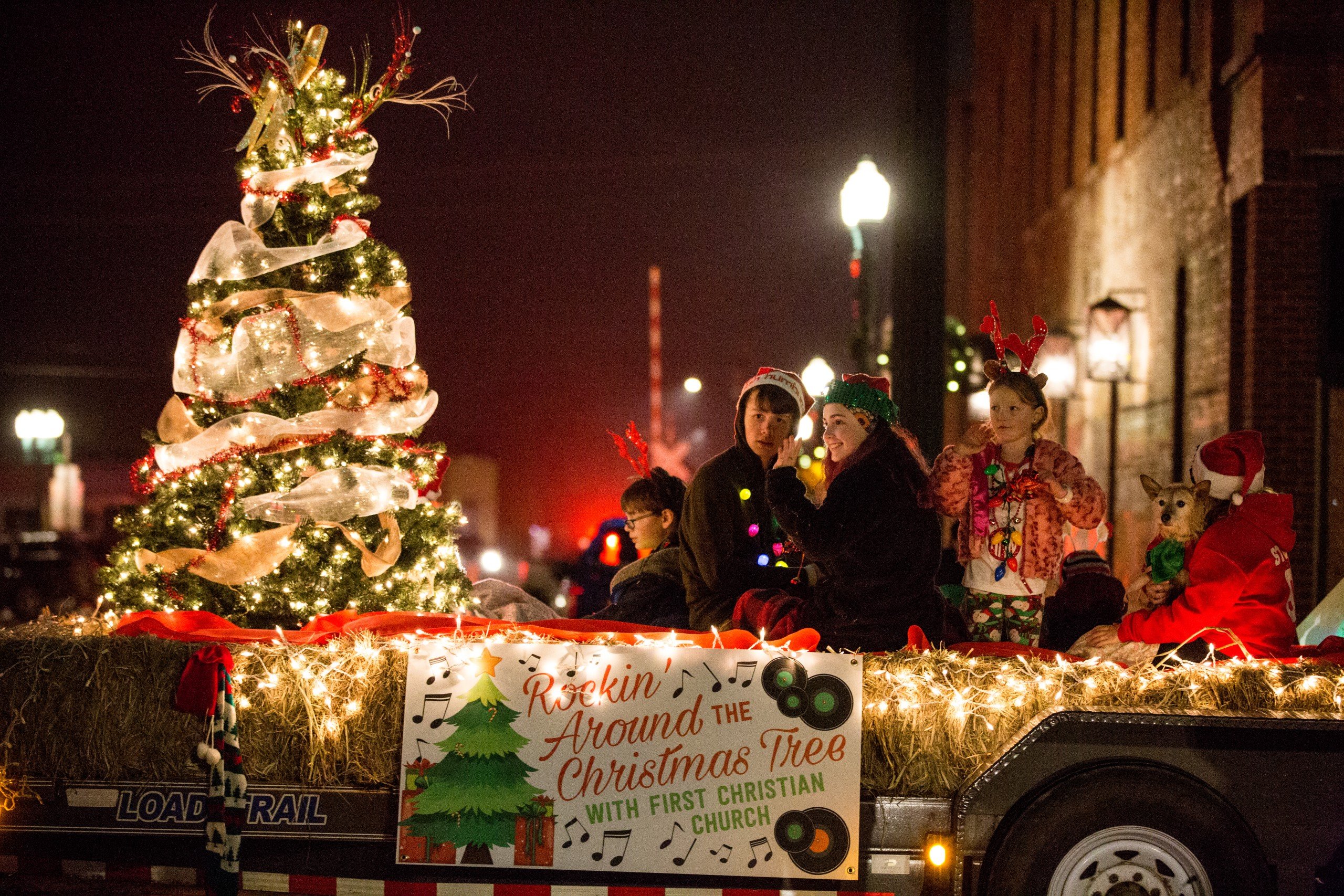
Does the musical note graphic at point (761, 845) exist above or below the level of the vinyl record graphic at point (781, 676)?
below

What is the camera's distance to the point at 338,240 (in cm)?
588

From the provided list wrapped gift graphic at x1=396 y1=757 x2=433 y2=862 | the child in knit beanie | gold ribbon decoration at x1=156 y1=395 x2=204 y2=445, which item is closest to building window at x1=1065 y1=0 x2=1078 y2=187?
the child in knit beanie

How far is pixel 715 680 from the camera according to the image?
13.4 ft

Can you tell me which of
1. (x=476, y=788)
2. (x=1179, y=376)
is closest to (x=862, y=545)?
(x=476, y=788)

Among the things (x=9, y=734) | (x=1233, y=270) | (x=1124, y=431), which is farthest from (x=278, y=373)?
(x=1124, y=431)

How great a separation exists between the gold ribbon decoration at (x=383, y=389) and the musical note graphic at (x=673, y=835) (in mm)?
2849

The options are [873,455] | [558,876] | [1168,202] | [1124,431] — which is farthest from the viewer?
[1124,431]

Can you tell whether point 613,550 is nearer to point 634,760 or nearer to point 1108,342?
point 634,760

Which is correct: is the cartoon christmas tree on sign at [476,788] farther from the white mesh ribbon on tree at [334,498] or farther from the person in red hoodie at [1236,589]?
the person in red hoodie at [1236,589]

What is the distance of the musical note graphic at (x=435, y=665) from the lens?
4.06 metres

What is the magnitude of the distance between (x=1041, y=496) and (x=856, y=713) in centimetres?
155

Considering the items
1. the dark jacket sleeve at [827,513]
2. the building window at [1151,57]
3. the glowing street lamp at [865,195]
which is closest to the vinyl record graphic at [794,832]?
the dark jacket sleeve at [827,513]

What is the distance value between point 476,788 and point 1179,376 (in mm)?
12229

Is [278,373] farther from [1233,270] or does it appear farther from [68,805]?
[1233,270]
